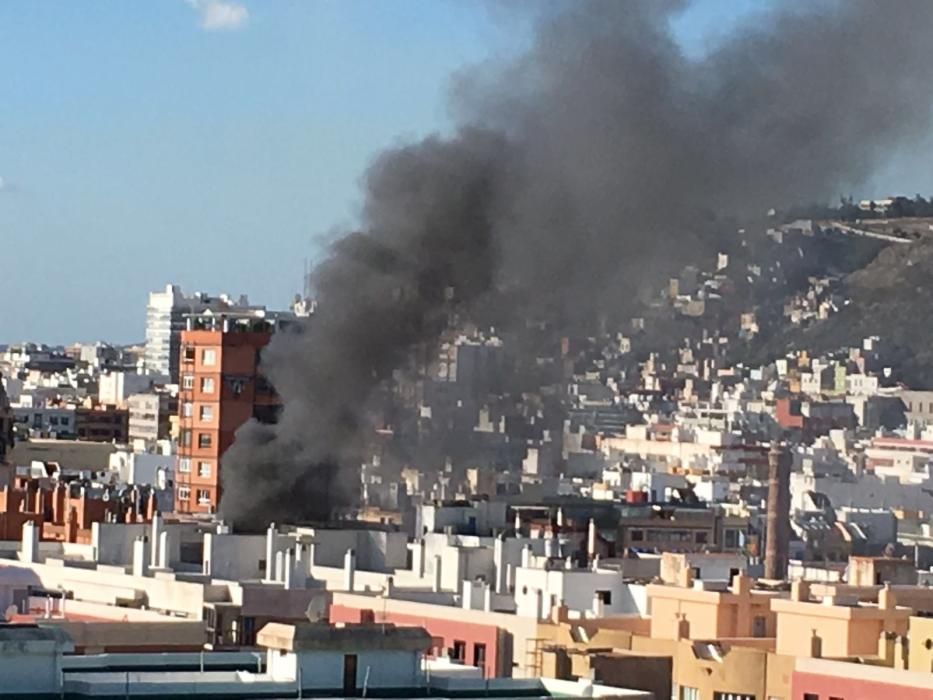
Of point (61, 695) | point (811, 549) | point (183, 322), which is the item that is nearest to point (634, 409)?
point (183, 322)

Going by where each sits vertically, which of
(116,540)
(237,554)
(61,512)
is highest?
(61,512)

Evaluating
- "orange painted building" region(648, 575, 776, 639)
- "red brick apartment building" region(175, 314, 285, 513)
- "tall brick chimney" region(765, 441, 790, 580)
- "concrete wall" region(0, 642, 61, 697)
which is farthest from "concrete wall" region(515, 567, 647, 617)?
"red brick apartment building" region(175, 314, 285, 513)

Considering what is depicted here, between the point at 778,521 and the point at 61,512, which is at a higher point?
the point at 778,521

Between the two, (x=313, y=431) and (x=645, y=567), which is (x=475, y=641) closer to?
(x=645, y=567)

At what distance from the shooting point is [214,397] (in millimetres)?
59156

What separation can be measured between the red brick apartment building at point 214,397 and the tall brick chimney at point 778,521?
6.86m

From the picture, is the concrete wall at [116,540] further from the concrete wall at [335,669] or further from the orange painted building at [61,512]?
the concrete wall at [335,669]

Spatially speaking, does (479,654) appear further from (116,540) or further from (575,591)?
(116,540)

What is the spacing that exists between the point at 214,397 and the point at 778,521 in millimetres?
10811

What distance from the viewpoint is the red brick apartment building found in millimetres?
57531

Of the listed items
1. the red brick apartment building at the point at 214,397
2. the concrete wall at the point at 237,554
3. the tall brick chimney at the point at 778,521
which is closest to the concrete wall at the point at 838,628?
the concrete wall at the point at 237,554

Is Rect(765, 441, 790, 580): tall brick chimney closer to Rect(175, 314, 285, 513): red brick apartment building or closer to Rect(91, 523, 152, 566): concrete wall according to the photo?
Rect(175, 314, 285, 513): red brick apartment building

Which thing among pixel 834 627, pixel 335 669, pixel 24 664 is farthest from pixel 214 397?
pixel 24 664

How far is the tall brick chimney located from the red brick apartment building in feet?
22.5
